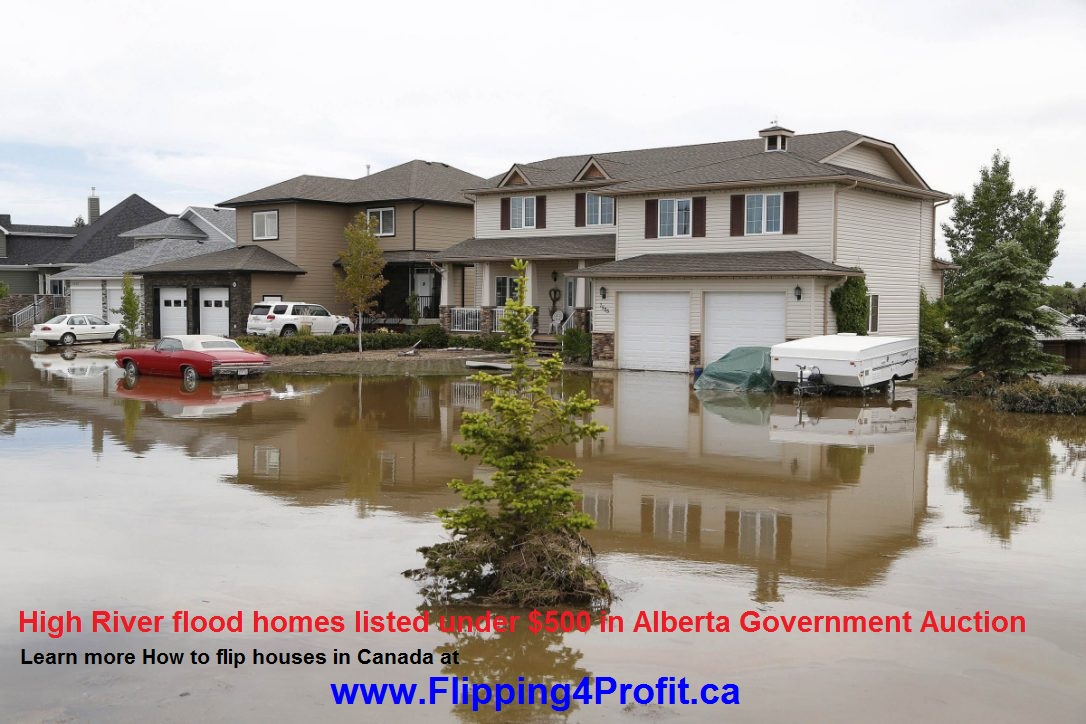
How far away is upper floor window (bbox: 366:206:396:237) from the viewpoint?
43122 millimetres

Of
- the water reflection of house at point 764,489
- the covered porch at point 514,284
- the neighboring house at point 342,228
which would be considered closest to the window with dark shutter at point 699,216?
the covered porch at point 514,284

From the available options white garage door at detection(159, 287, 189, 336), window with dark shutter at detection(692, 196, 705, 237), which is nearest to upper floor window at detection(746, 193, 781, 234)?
window with dark shutter at detection(692, 196, 705, 237)

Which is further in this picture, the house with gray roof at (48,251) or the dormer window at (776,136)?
the house with gray roof at (48,251)

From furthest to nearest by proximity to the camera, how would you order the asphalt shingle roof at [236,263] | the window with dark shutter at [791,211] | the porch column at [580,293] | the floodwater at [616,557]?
the asphalt shingle roof at [236,263], the porch column at [580,293], the window with dark shutter at [791,211], the floodwater at [616,557]

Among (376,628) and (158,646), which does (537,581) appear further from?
(158,646)

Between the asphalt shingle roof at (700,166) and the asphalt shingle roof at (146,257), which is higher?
the asphalt shingle roof at (700,166)

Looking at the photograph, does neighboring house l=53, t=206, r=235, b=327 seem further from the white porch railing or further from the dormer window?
the dormer window

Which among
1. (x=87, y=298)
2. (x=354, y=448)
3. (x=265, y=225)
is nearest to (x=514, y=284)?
(x=265, y=225)

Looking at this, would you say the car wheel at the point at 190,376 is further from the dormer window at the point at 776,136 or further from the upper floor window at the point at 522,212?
the dormer window at the point at 776,136

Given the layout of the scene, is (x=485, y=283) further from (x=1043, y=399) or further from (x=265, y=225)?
(x=1043, y=399)

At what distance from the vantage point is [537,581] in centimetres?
880

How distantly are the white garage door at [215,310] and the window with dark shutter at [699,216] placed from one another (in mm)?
20432

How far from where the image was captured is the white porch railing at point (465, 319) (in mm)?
38344

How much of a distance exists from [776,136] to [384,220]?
1796 centimetres
